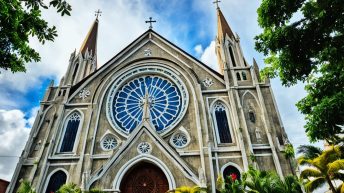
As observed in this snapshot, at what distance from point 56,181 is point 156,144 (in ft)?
26.1

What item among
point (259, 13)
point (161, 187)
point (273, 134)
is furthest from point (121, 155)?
point (259, 13)

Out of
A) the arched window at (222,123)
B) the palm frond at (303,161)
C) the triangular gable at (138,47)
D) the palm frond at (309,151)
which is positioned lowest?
the palm frond at (303,161)

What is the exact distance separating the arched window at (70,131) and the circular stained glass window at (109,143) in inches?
103

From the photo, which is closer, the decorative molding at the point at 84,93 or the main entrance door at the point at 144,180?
the main entrance door at the point at 144,180

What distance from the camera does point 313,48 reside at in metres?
8.21

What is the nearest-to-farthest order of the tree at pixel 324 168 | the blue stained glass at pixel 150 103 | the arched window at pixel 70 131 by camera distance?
the tree at pixel 324 168, the arched window at pixel 70 131, the blue stained glass at pixel 150 103

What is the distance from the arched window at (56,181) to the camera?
17.3m

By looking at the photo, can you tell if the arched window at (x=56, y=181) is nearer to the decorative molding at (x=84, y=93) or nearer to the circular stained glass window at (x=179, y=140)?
the decorative molding at (x=84, y=93)

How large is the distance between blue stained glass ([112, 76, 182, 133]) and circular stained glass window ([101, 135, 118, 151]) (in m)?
1.17

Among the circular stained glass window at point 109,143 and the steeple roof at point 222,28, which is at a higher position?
the steeple roof at point 222,28

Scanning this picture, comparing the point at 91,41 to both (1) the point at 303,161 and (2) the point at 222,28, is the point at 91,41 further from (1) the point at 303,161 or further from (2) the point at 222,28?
(1) the point at 303,161

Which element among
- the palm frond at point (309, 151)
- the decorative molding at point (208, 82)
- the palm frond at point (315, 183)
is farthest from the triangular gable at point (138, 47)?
the palm frond at point (315, 183)

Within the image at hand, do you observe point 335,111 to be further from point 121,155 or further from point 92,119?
point 92,119

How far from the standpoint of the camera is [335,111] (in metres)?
7.96
